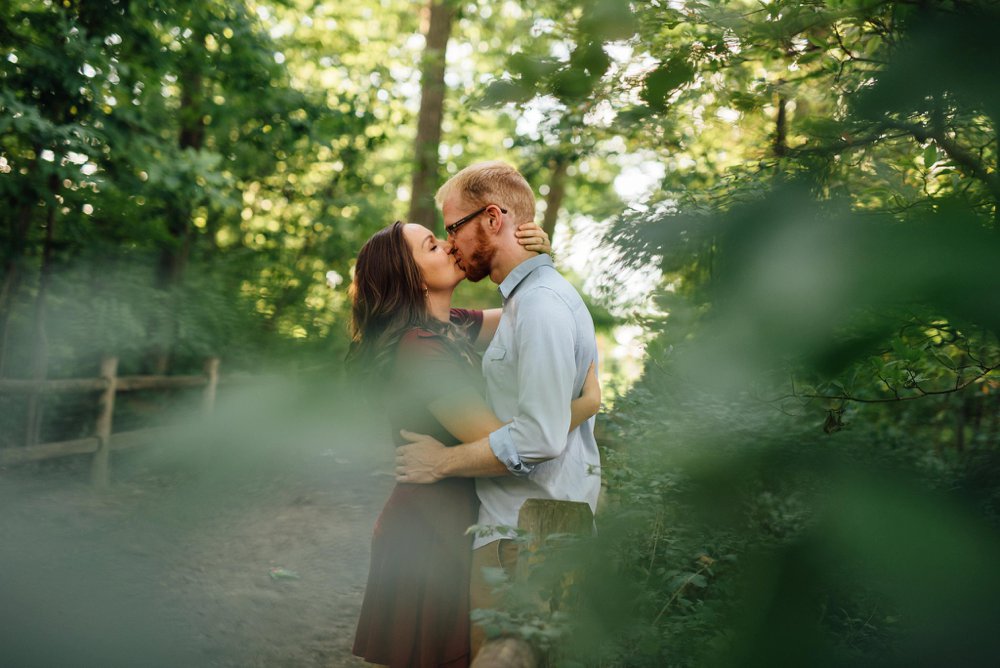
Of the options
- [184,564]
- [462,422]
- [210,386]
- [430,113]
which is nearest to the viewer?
[462,422]

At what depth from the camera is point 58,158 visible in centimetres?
673

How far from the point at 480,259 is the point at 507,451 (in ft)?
2.38

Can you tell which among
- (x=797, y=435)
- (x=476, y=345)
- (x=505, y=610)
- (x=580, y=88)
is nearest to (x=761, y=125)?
(x=580, y=88)

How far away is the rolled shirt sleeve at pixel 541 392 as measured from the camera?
223cm

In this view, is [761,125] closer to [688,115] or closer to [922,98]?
[688,115]

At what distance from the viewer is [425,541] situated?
8.32ft

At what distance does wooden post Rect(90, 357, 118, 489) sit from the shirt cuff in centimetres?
848

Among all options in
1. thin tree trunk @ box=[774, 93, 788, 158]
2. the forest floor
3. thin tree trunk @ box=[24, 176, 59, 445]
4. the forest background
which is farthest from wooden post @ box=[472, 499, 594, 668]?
thin tree trunk @ box=[24, 176, 59, 445]

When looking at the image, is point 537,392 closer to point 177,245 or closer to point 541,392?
point 541,392

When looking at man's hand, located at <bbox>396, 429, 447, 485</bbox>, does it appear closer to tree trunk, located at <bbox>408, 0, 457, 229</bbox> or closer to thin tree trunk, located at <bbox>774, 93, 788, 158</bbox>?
thin tree trunk, located at <bbox>774, 93, 788, 158</bbox>

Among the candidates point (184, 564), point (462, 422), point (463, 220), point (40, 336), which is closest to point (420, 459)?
point (462, 422)

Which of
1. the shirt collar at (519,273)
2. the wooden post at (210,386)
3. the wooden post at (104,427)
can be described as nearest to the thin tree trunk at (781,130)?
the shirt collar at (519,273)

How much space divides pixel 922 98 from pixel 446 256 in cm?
227

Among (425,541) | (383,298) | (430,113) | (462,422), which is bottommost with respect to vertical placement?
(425,541)
